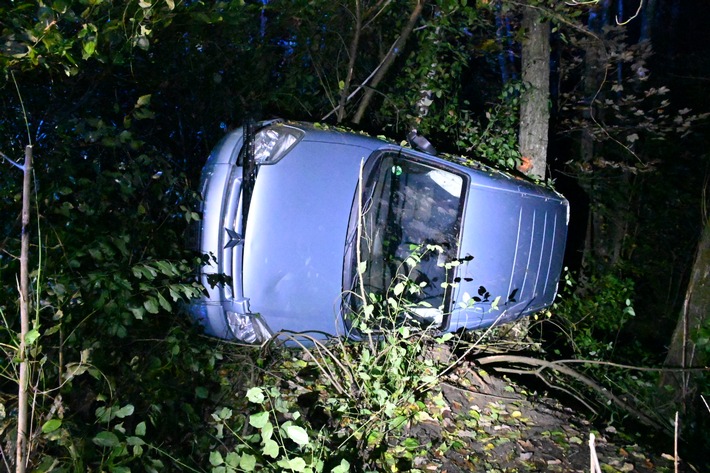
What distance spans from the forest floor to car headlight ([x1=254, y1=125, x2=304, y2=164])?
2028 millimetres

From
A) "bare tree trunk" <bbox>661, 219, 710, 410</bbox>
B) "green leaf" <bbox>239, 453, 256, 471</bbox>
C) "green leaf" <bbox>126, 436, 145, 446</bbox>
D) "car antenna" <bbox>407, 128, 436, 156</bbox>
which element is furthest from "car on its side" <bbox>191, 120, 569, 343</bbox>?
"bare tree trunk" <bbox>661, 219, 710, 410</bbox>

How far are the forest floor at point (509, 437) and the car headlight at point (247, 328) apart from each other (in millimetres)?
1134

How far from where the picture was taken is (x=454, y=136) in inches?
251

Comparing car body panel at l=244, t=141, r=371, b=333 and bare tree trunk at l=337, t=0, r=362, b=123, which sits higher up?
bare tree trunk at l=337, t=0, r=362, b=123

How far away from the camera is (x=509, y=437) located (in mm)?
3377

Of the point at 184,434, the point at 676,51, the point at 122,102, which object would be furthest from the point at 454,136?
the point at 676,51

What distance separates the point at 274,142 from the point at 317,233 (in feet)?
2.28

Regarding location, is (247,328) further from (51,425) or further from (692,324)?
(692,324)

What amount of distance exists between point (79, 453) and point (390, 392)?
73.6 inches

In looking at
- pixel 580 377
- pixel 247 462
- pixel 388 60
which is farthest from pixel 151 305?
pixel 388 60

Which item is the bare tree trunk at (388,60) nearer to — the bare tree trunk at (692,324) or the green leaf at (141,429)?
the bare tree trunk at (692,324)

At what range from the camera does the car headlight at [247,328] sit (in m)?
3.26

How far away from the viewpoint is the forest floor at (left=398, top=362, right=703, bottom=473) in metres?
3.07

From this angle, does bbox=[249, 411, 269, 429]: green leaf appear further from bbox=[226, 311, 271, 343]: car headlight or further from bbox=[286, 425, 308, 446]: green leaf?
bbox=[226, 311, 271, 343]: car headlight
